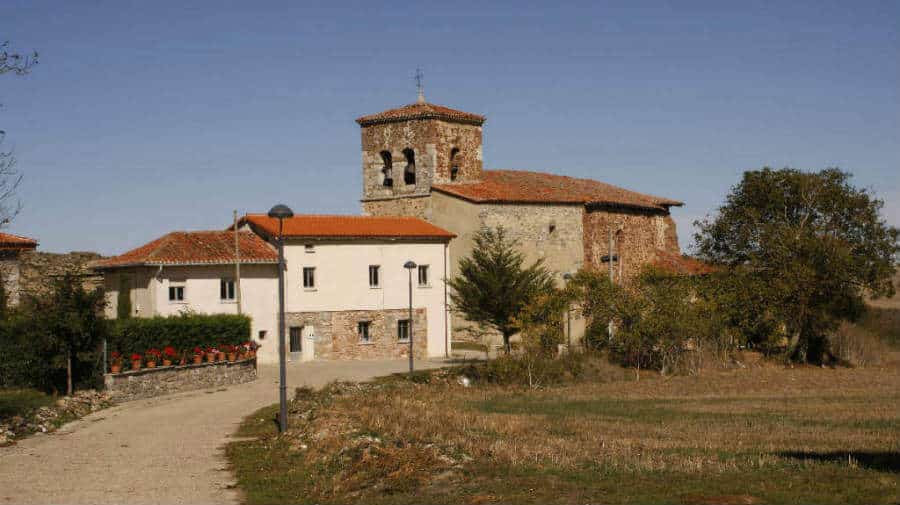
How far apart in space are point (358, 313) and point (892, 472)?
33822 mm

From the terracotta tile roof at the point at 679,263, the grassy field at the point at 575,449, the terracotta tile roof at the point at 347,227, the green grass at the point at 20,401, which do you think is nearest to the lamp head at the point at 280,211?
the grassy field at the point at 575,449

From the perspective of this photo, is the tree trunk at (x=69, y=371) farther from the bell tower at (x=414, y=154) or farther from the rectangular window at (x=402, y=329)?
the bell tower at (x=414, y=154)

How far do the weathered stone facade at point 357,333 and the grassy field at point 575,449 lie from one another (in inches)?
623

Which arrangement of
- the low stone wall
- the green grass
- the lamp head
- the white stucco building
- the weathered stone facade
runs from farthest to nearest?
1. the weathered stone facade
2. the white stucco building
3. the low stone wall
4. the green grass
5. the lamp head

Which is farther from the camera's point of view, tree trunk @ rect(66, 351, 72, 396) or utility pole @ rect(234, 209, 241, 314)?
utility pole @ rect(234, 209, 241, 314)

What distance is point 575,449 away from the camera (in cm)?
1816

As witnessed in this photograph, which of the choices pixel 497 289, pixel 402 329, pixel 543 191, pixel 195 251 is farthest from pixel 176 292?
pixel 543 191

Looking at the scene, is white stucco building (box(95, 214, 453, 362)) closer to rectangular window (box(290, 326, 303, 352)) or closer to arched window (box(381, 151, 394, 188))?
rectangular window (box(290, 326, 303, 352))

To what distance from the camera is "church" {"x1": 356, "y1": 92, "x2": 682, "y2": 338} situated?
52.7 metres

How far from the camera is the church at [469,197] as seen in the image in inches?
2074

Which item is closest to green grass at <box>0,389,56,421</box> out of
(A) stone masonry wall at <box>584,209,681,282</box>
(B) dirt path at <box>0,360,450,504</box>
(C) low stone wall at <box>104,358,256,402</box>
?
(B) dirt path at <box>0,360,450,504</box>

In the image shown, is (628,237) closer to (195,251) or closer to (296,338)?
(296,338)

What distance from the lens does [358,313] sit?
4703 centimetres

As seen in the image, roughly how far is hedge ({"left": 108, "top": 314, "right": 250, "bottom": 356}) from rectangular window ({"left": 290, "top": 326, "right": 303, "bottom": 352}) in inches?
292
